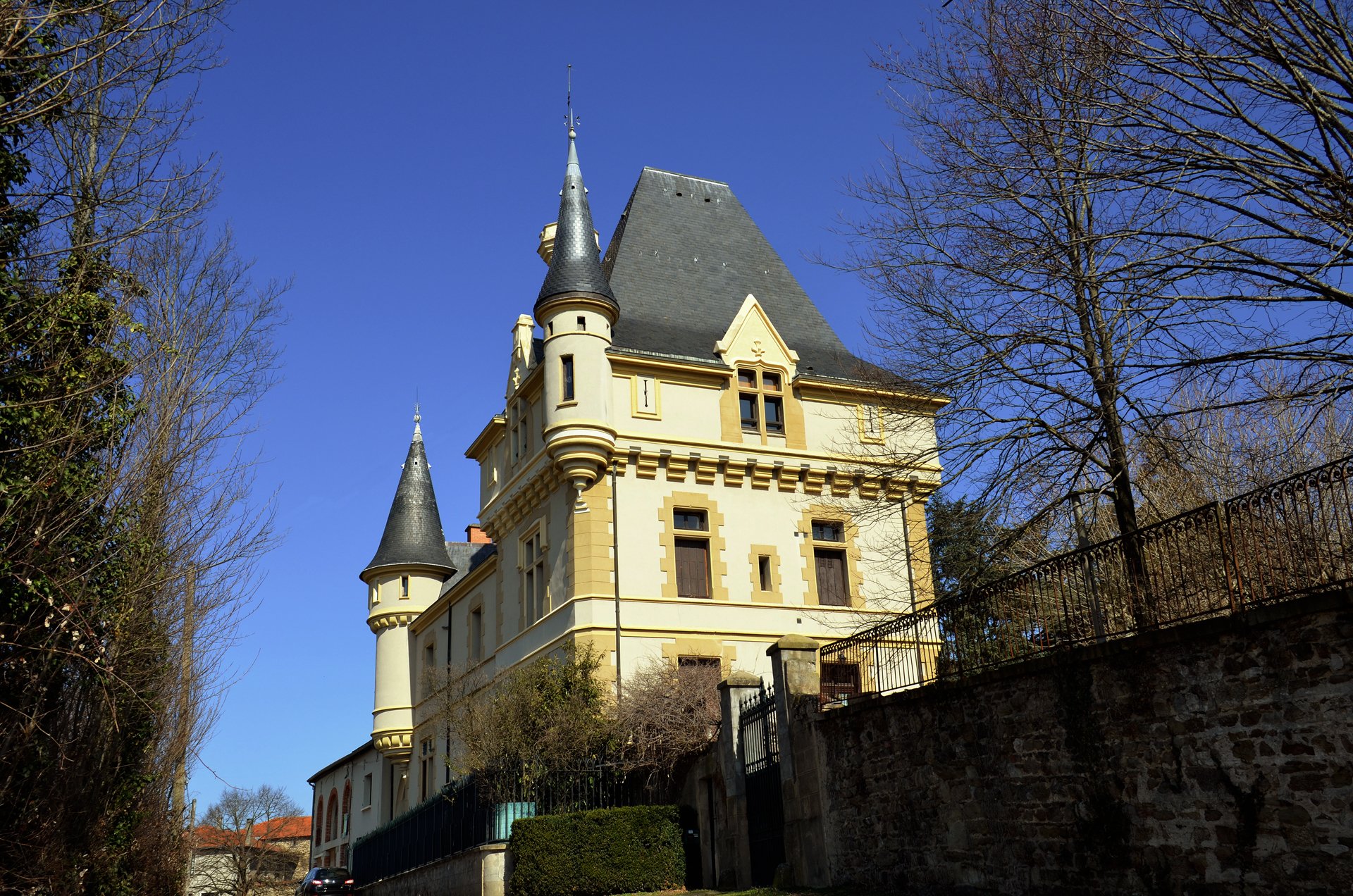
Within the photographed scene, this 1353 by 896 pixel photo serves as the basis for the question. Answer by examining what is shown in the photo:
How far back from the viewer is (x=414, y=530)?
39.8 metres

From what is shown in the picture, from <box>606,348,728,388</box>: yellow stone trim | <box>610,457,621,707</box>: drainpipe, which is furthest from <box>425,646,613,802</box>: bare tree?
<box>606,348,728,388</box>: yellow stone trim

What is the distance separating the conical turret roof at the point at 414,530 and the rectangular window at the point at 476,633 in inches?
252

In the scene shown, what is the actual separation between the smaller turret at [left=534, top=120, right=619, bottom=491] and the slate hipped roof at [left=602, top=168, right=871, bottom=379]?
1.03 meters

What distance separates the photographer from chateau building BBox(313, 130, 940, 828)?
25.3 meters

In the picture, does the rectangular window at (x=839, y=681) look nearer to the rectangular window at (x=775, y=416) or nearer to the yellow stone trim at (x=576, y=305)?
the rectangular window at (x=775, y=416)

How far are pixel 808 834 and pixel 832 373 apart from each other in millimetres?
15805

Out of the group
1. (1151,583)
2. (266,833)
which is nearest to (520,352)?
(1151,583)

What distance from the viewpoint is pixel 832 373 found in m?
28.8

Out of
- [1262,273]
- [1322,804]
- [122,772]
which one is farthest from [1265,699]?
[122,772]

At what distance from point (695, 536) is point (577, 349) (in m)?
4.95

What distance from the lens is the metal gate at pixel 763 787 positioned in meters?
15.6

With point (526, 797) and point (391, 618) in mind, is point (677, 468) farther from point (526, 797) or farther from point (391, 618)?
point (391, 618)

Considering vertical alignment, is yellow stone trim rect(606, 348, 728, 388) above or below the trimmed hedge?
above

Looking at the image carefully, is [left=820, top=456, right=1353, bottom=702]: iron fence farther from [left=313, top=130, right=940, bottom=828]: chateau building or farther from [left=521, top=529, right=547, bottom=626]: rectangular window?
[left=521, top=529, right=547, bottom=626]: rectangular window
